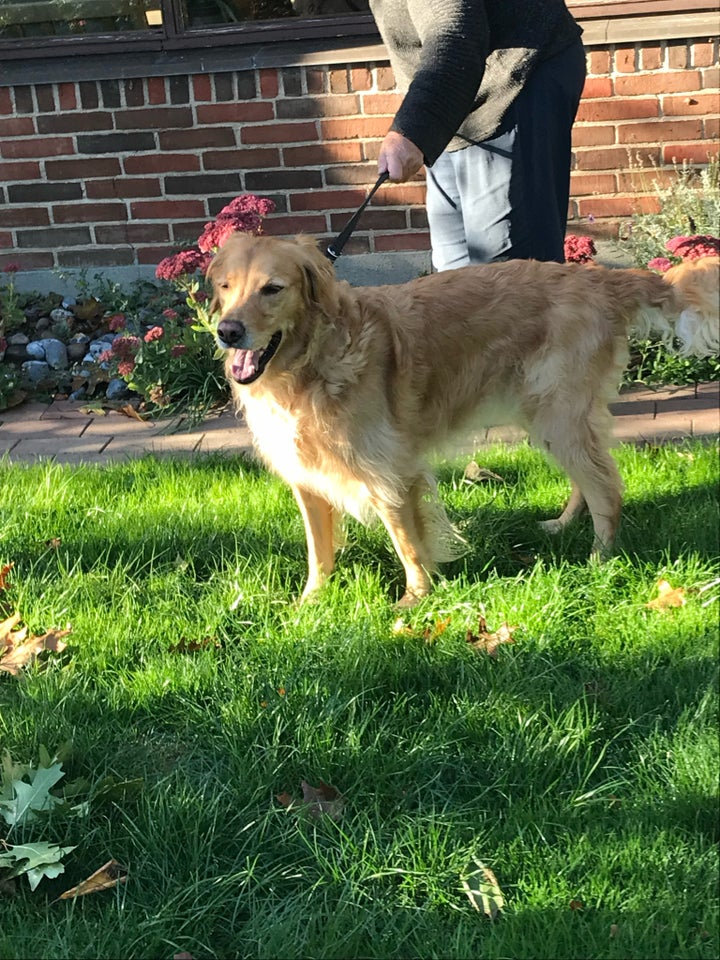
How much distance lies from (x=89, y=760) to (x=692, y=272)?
246 cm

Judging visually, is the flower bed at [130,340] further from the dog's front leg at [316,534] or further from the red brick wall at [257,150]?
the dog's front leg at [316,534]

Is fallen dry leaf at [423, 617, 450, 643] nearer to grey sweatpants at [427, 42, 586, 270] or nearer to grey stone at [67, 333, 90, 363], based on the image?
grey sweatpants at [427, 42, 586, 270]

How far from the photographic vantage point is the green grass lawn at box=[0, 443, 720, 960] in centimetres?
207

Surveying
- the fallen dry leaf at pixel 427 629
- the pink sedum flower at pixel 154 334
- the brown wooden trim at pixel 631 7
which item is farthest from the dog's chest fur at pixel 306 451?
the brown wooden trim at pixel 631 7

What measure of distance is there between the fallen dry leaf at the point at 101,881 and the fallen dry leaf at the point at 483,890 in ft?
2.40

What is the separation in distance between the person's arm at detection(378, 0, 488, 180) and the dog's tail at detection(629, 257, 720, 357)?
896 millimetres

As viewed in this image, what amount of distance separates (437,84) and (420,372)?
2.94ft

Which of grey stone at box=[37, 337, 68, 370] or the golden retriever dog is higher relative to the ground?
the golden retriever dog

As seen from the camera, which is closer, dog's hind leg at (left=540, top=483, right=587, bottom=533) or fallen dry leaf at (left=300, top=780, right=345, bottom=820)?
fallen dry leaf at (left=300, top=780, right=345, bottom=820)

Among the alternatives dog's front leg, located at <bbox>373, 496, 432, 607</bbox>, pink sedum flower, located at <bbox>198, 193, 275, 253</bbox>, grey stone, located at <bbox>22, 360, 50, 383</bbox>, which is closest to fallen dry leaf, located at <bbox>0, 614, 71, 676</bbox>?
dog's front leg, located at <bbox>373, 496, 432, 607</bbox>

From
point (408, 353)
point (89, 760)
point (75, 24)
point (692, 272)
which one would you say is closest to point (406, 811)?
point (89, 760)

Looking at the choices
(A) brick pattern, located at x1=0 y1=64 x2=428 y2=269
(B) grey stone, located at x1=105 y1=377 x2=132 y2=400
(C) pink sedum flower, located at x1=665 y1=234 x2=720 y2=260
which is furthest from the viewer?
(A) brick pattern, located at x1=0 y1=64 x2=428 y2=269

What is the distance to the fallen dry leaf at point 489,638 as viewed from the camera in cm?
290

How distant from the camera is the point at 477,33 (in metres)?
3.22
